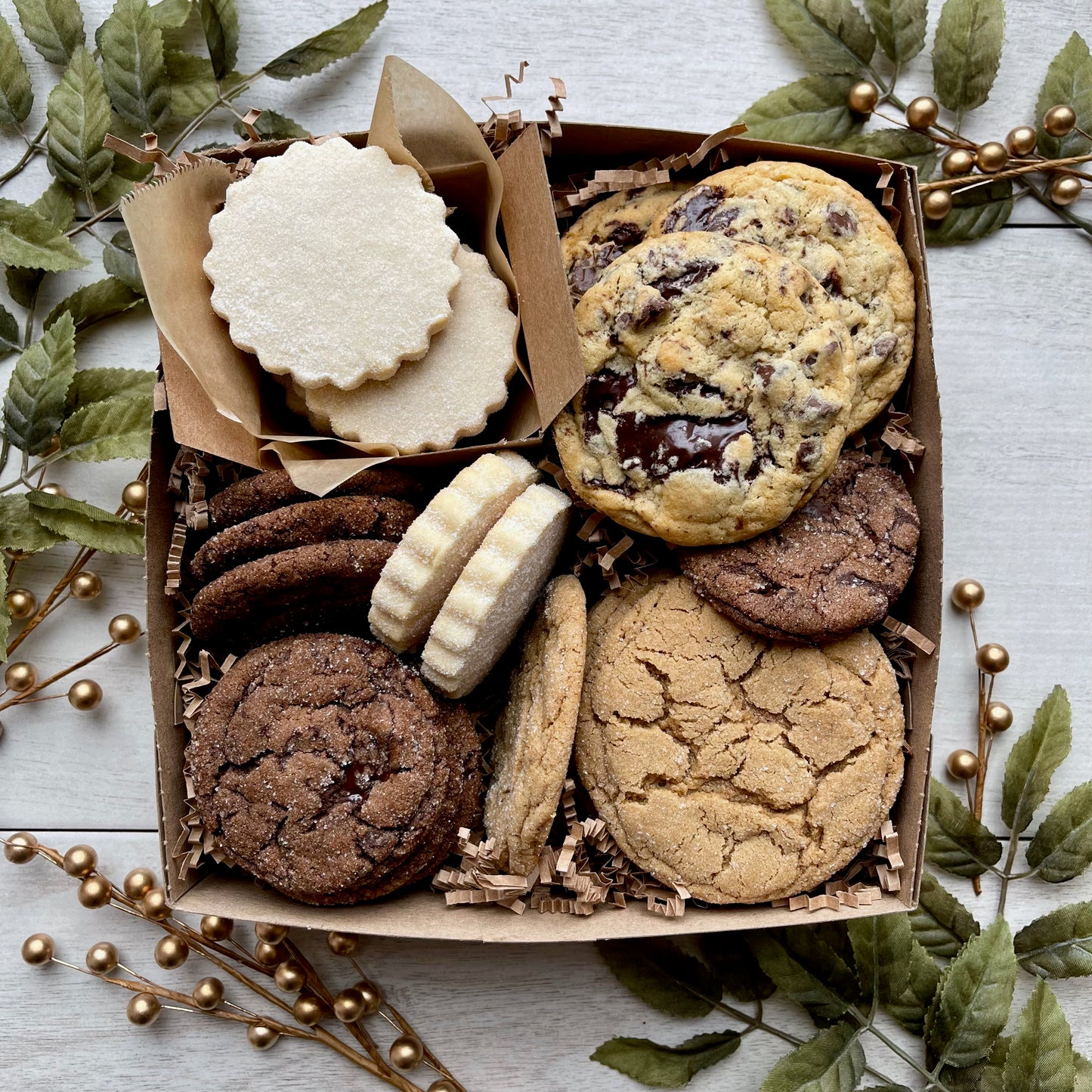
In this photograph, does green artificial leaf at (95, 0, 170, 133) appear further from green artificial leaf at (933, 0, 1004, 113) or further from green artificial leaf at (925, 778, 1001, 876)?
green artificial leaf at (925, 778, 1001, 876)

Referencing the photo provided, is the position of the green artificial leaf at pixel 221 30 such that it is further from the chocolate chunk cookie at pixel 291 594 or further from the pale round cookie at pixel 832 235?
the chocolate chunk cookie at pixel 291 594

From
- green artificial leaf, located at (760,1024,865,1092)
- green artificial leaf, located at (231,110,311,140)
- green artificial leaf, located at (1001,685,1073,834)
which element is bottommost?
green artificial leaf, located at (760,1024,865,1092)

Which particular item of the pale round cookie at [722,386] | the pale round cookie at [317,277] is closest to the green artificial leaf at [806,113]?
the pale round cookie at [722,386]

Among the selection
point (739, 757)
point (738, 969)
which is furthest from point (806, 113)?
point (738, 969)

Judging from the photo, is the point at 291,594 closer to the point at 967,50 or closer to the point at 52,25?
the point at 52,25

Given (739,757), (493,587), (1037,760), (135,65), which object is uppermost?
(135,65)

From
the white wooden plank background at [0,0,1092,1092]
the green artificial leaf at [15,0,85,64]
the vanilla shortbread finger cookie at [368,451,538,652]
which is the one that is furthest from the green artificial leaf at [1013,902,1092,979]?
the green artificial leaf at [15,0,85,64]

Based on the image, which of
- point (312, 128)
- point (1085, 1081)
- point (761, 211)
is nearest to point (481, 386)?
point (761, 211)
